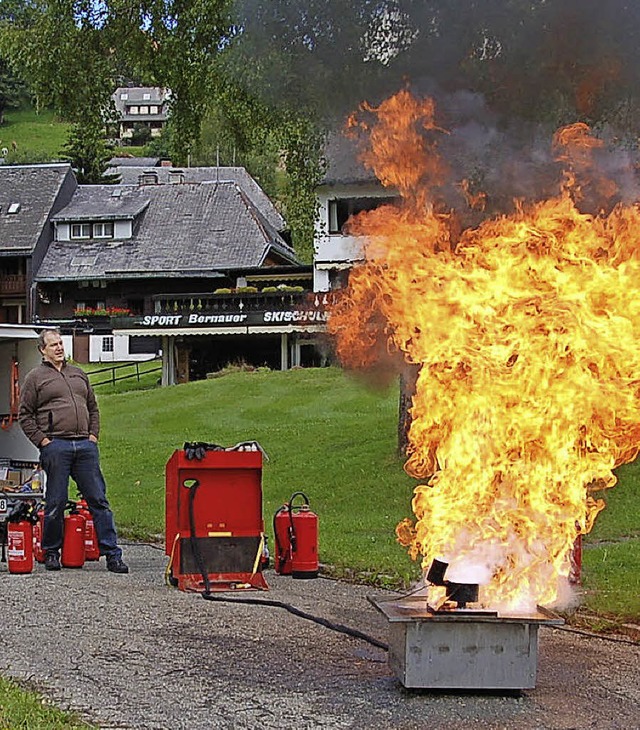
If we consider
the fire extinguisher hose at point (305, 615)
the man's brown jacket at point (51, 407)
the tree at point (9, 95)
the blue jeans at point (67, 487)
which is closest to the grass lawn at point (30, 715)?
the fire extinguisher hose at point (305, 615)

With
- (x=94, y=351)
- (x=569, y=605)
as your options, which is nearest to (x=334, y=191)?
(x=569, y=605)

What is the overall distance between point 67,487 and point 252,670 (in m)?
3.83

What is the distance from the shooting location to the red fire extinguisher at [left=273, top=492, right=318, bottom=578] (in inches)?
394

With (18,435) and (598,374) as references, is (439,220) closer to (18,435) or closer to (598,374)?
(598,374)

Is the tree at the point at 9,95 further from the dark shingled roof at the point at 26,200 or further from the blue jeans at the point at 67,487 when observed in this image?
the blue jeans at the point at 67,487

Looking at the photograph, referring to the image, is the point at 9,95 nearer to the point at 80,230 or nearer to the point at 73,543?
the point at 80,230

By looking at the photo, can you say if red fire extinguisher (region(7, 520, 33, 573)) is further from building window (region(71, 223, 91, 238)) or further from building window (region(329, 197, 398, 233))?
building window (region(71, 223, 91, 238))

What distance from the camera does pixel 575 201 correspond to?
28.0 feet

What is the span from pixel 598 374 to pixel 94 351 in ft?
139

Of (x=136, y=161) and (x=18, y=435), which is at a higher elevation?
(x=136, y=161)

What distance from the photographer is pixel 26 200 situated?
5381 cm

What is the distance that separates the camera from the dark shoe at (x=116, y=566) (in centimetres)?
1020

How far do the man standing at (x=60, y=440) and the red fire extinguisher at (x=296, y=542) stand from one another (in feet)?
4.53

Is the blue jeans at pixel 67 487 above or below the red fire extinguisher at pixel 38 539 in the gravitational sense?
above
